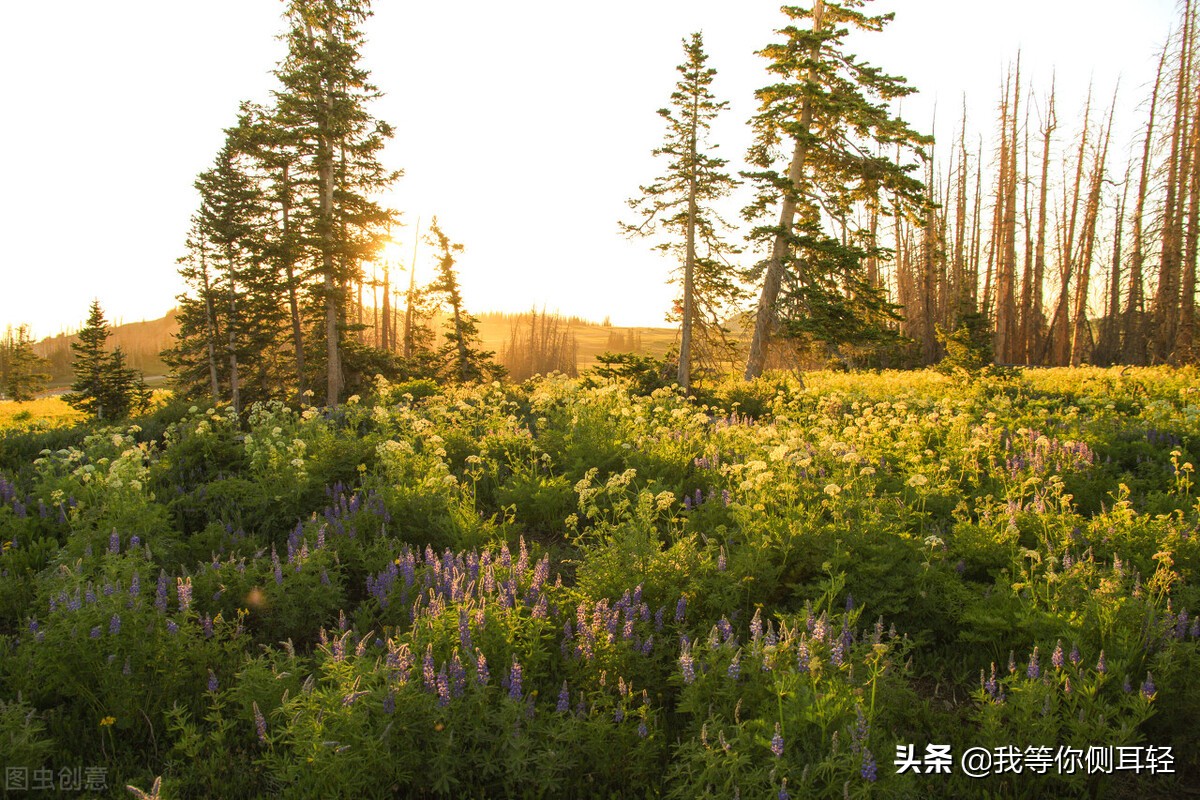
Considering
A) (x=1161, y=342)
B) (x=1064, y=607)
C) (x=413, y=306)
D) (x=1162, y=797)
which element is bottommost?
(x=1162, y=797)

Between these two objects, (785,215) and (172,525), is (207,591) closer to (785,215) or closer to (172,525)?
(172,525)

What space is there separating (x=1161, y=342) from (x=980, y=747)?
1253 inches

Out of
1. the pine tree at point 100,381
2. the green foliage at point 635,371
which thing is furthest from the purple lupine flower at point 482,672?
the pine tree at point 100,381

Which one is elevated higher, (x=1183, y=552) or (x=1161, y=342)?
(x=1161, y=342)

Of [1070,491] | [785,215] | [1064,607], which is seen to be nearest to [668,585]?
[1064,607]

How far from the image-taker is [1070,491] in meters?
6.24

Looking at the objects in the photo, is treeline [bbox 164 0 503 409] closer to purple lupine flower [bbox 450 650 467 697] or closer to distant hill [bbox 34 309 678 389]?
purple lupine flower [bbox 450 650 467 697]

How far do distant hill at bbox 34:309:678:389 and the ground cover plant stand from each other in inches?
3639

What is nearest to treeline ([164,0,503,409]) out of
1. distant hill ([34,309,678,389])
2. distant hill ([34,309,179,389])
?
distant hill ([34,309,678,389])

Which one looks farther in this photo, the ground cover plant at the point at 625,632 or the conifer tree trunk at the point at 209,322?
the conifer tree trunk at the point at 209,322

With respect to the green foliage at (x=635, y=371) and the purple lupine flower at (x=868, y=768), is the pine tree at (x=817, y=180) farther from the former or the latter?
the purple lupine flower at (x=868, y=768)

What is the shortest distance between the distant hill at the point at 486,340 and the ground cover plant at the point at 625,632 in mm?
92422

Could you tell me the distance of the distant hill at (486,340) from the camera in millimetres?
109375

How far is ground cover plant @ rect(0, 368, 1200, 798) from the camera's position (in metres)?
3.03
